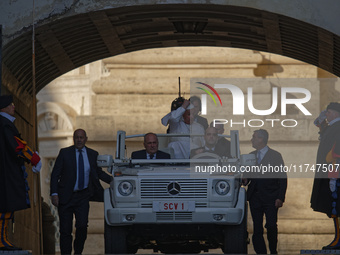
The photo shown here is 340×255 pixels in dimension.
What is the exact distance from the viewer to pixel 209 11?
708 inches

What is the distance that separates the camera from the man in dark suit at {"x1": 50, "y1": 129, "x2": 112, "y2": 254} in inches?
635

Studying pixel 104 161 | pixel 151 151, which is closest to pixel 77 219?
pixel 104 161

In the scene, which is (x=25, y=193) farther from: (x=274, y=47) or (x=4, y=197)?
(x=274, y=47)

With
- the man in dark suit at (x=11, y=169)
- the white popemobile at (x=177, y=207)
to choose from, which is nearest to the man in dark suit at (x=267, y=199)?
the white popemobile at (x=177, y=207)

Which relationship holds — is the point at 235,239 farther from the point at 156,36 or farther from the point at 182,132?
the point at 156,36

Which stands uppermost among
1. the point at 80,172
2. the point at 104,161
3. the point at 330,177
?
the point at 104,161

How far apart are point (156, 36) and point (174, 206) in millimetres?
6676

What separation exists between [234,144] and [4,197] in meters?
3.49

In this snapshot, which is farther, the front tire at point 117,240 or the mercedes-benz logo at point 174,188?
the front tire at point 117,240

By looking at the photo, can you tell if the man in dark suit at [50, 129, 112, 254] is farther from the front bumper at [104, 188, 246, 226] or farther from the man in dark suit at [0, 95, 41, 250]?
the front bumper at [104, 188, 246, 226]

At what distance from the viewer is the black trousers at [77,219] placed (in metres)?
16.1

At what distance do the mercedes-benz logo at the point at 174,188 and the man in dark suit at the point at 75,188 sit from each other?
5.00ft

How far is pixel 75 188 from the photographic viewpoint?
1627 centimetres

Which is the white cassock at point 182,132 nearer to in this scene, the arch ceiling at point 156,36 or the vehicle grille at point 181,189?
the vehicle grille at point 181,189
